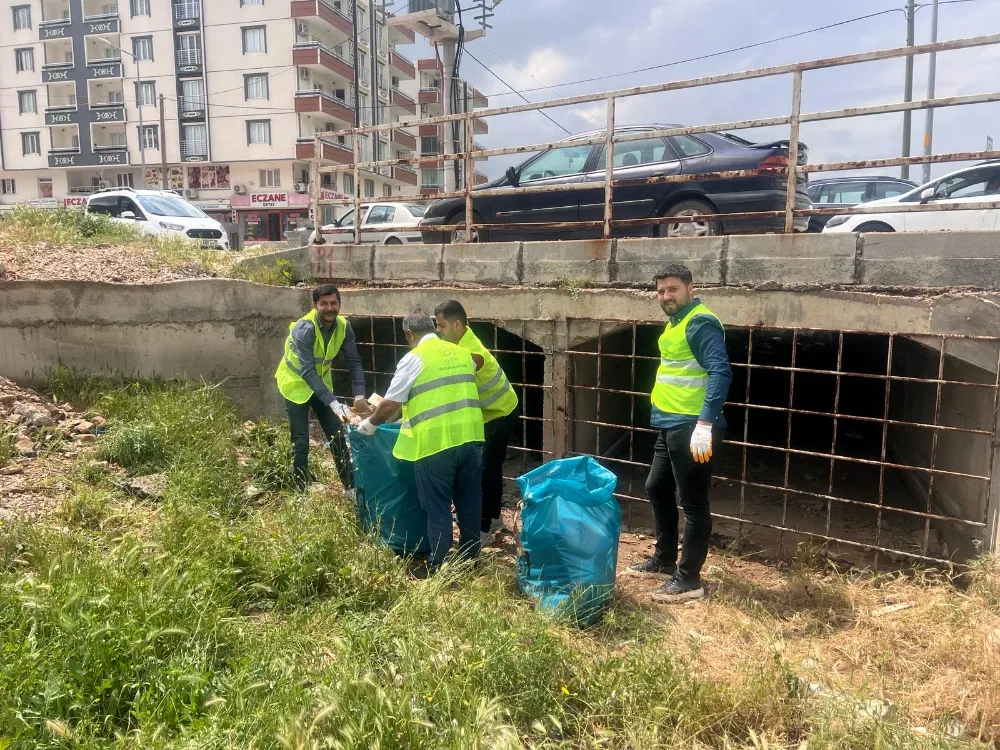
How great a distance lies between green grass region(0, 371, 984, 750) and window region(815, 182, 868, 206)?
32.7ft

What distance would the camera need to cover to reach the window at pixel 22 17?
3625cm

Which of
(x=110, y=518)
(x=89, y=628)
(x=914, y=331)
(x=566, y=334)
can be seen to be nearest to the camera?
(x=89, y=628)

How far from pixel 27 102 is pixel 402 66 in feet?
67.9

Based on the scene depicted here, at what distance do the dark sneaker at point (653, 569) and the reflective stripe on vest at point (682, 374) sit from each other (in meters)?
1.17

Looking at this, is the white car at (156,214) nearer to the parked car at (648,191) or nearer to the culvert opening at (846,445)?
the parked car at (648,191)

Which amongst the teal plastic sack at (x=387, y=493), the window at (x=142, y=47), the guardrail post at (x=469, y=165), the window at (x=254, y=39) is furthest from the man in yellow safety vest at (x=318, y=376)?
the window at (x=142, y=47)

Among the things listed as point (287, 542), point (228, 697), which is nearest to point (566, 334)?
point (287, 542)

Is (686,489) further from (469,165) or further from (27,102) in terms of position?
(27,102)

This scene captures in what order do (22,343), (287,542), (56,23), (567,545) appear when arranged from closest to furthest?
Answer: (567,545) < (287,542) < (22,343) < (56,23)

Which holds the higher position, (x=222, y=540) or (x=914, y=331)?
(x=914, y=331)

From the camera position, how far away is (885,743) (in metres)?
2.43

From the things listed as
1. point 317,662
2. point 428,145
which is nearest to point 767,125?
point 317,662

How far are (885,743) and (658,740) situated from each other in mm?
786

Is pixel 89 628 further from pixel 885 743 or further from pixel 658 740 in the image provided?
pixel 885 743
